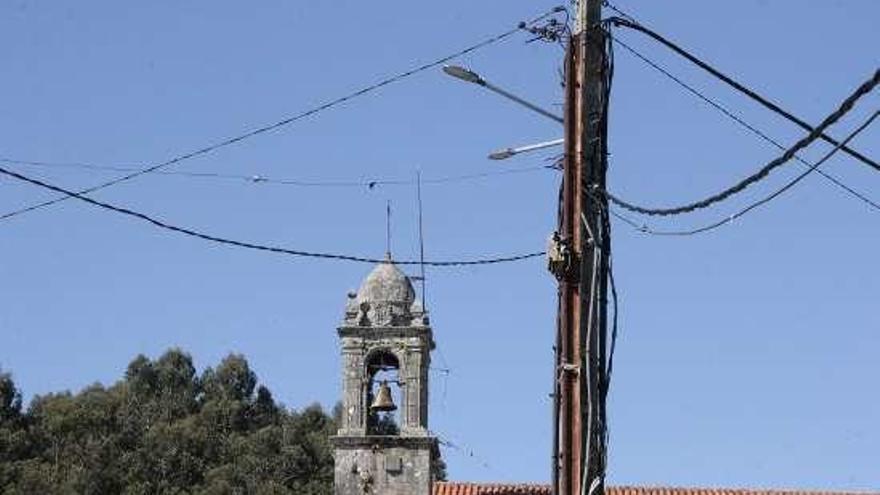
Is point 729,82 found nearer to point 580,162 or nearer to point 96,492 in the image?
point 580,162

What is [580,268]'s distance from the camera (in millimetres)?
13734

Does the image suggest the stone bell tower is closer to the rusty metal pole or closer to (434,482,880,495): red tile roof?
(434,482,880,495): red tile roof

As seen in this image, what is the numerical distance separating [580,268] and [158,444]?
56141 millimetres

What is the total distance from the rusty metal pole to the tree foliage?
167ft

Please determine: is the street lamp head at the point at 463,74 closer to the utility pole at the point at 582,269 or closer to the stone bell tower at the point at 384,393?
the utility pole at the point at 582,269

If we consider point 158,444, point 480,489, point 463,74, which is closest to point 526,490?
point 480,489

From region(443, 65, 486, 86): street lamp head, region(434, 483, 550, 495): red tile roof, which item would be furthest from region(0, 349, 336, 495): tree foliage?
region(443, 65, 486, 86): street lamp head

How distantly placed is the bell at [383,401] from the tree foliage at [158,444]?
3173 centimetres

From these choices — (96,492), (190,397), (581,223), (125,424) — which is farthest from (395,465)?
(190,397)

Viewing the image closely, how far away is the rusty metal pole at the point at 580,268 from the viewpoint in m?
13.4

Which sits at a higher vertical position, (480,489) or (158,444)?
(158,444)

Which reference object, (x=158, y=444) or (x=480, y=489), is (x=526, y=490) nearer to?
(x=480, y=489)

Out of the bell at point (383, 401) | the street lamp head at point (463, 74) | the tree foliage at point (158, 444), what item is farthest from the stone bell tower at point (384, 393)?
the tree foliage at point (158, 444)

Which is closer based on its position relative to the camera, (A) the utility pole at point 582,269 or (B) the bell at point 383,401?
(A) the utility pole at point 582,269
